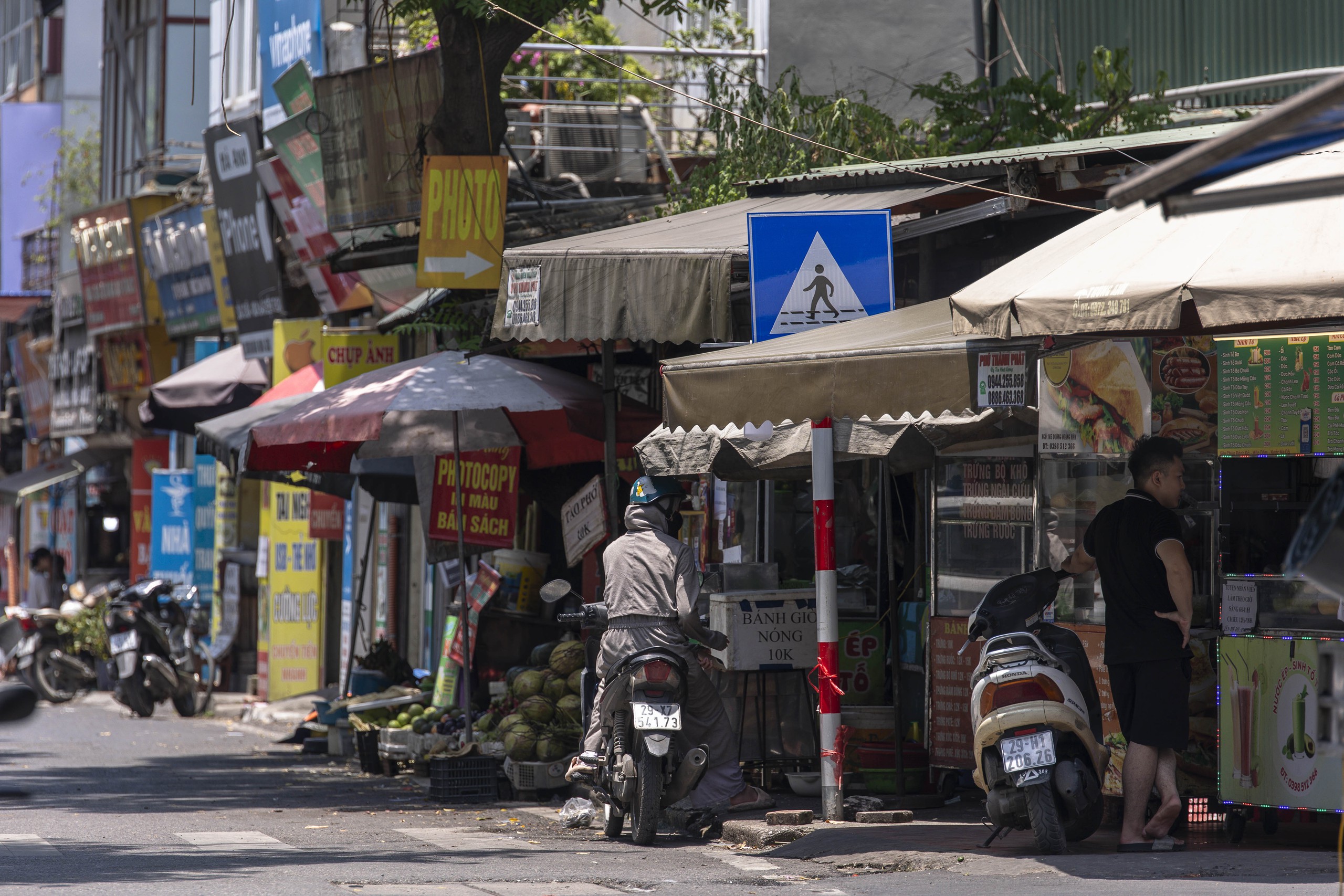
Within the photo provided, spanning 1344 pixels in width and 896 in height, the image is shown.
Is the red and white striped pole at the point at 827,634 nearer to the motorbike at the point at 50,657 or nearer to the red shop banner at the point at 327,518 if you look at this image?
the red shop banner at the point at 327,518

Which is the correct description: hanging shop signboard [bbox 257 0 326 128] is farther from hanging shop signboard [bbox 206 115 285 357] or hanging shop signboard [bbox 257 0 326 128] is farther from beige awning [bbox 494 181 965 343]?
beige awning [bbox 494 181 965 343]

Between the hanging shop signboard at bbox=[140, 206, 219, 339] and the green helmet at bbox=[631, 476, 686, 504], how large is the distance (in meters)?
14.0

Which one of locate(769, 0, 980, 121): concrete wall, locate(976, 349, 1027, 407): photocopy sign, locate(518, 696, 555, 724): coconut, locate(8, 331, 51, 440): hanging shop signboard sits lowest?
locate(518, 696, 555, 724): coconut

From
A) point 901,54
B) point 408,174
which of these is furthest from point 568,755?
point 901,54

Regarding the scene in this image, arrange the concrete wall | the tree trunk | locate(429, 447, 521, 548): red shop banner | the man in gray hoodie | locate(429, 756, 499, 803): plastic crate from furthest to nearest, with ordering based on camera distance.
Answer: the concrete wall → the tree trunk → locate(429, 447, 521, 548): red shop banner → locate(429, 756, 499, 803): plastic crate → the man in gray hoodie

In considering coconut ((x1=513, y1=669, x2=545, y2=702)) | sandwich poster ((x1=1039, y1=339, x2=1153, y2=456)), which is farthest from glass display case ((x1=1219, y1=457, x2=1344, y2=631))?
coconut ((x1=513, y1=669, x2=545, y2=702))

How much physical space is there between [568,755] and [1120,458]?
3.98 meters

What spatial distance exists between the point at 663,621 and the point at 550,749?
2130mm

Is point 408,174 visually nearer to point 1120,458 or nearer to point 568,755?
point 568,755

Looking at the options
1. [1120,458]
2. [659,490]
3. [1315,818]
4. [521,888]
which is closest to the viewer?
[521,888]

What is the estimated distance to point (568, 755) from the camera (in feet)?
34.0

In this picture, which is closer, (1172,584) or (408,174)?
(1172,584)

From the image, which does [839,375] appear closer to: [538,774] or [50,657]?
[538,774]

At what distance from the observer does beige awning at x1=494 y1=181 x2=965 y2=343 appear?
30.5 feet
